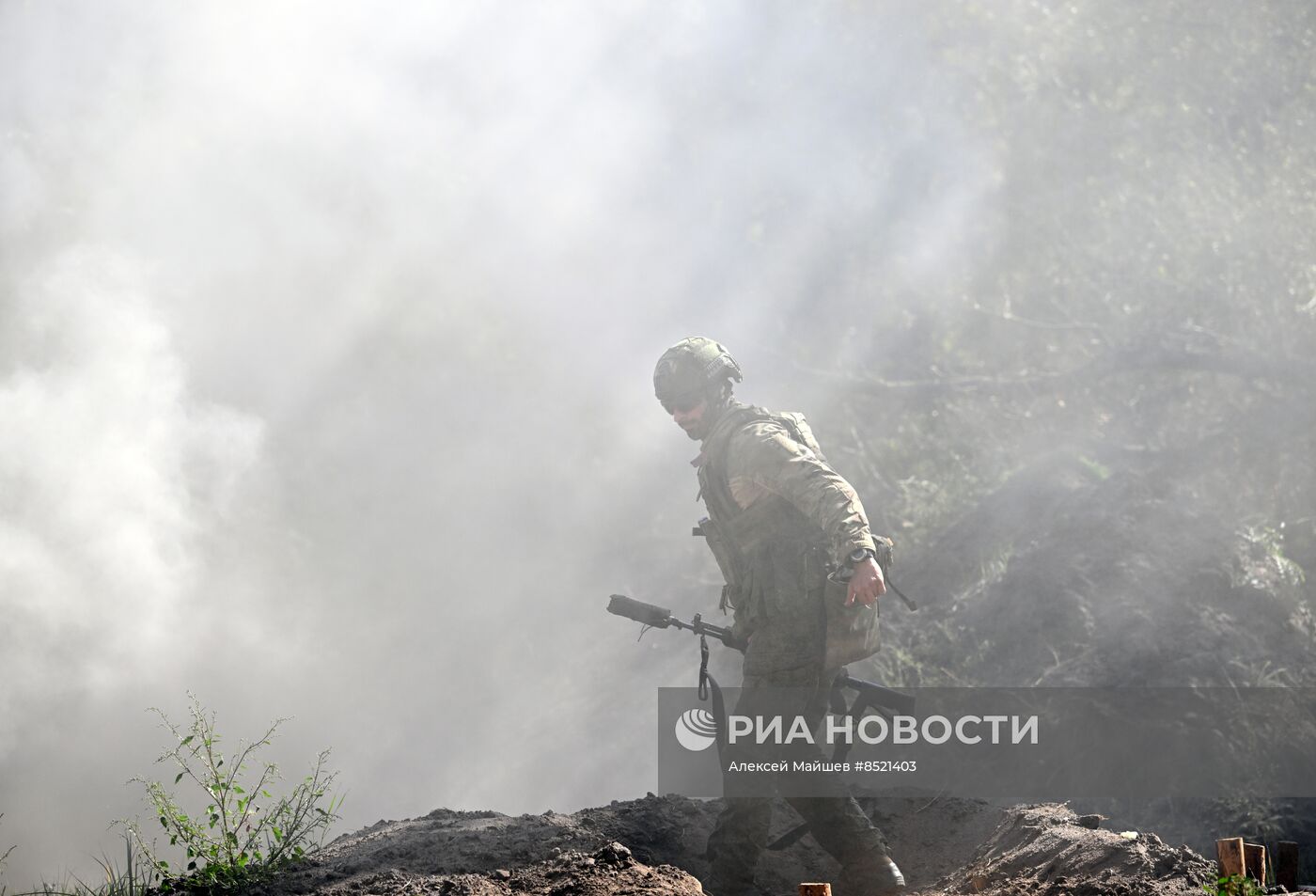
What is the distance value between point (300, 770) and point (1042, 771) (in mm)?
7965

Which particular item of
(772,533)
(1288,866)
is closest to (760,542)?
(772,533)

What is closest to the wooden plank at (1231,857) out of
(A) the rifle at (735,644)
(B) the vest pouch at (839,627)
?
(B) the vest pouch at (839,627)

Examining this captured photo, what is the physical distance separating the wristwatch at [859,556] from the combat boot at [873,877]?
1.14 meters

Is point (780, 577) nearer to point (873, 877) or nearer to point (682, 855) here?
point (873, 877)

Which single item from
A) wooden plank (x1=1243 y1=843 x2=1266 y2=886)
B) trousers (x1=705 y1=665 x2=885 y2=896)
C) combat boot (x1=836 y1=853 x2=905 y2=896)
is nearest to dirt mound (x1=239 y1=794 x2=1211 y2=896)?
wooden plank (x1=1243 y1=843 x2=1266 y2=886)

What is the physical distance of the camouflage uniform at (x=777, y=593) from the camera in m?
4.24

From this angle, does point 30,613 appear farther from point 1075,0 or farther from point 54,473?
point 1075,0

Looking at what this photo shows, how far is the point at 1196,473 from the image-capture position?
9.02 meters

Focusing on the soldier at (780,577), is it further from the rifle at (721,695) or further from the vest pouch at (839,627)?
the rifle at (721,695)

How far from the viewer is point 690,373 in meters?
4.79

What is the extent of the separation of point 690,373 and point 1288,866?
2.88m

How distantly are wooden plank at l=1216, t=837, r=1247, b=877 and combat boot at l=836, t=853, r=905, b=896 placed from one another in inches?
44.3

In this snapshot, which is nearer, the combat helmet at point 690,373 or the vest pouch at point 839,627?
the vest pouch at point 839,627

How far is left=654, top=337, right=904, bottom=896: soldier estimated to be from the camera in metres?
4.18
